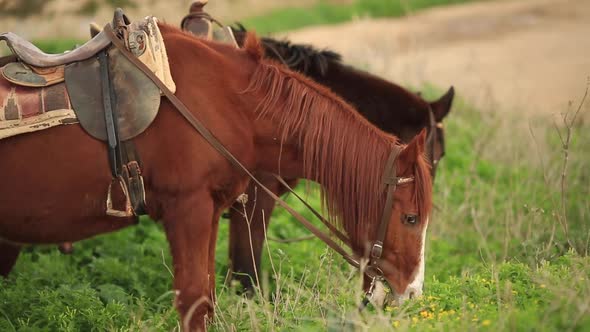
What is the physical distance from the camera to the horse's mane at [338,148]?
4367 mm

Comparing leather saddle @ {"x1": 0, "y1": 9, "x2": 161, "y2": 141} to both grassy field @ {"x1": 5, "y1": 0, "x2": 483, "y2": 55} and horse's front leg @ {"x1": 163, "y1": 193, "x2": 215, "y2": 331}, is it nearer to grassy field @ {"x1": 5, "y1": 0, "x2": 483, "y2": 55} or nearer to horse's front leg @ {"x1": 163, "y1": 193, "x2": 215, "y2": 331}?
horse's front leg @ {"x1": 163, "y1": 193, "x2": 215, "y2": 331}

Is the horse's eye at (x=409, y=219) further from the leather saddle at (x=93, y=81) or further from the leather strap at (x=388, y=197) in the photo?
the leather saddle at (x=93, y=81)

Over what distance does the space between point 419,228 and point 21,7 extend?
927 cm

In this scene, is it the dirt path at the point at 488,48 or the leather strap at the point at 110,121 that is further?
the dirt path at the point at 488,48

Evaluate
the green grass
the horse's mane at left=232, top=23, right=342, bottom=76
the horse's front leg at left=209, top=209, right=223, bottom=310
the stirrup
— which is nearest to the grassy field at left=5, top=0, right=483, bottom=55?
the green grass

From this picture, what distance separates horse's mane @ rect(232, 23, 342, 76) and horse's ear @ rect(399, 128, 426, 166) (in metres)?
1.95

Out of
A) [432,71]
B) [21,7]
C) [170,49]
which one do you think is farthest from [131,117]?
[432,71]

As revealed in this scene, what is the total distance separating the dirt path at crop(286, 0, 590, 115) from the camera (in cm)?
1216

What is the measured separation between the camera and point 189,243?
4.21 metres

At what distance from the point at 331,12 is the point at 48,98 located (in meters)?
15.7

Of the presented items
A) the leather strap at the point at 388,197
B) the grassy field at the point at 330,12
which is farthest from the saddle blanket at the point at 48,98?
the grassy field at the point at 330,12

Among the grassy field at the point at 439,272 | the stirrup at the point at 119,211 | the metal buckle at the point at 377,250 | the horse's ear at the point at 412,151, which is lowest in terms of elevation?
the grassy field at the point at 439,272

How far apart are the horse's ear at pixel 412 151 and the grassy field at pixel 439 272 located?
768 millimetres

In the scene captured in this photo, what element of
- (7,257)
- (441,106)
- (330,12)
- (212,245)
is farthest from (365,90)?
(330,12)
